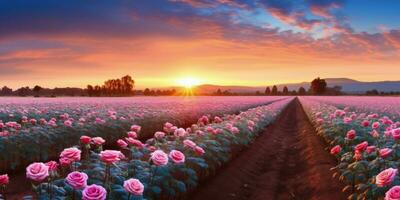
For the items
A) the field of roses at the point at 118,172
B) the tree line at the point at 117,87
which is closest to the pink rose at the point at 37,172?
the field of roses at the point at 118,172

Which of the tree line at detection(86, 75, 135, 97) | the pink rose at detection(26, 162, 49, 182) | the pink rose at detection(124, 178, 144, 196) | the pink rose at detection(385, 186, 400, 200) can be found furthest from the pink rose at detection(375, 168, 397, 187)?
the tree line at detection(86, 75, 135, 97)

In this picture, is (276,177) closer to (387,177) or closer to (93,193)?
(387,177)

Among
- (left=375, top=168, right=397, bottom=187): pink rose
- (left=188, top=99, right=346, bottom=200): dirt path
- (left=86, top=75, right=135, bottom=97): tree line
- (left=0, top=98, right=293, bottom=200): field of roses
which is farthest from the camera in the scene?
(left=86, top=75, right=135, bottom=97): tree line

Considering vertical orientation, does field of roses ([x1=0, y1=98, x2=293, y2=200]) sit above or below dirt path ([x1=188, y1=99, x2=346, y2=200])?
above

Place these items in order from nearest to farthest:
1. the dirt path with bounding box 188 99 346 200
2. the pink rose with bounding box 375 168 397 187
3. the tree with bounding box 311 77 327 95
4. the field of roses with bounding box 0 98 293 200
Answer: the field of roses with bounding box 0 98 293 200 → the pink rose with bounding box 375 168 397 187 → the dirt path with bounding box 188 99 346 200 → the tree with bounding box 311 77 327 95

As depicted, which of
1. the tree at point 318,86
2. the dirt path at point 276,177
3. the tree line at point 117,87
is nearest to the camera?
the dirt path at point 276,177

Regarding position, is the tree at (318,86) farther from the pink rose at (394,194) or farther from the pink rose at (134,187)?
the pink rose at (134,187)

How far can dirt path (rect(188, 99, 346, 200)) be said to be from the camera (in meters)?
8.81

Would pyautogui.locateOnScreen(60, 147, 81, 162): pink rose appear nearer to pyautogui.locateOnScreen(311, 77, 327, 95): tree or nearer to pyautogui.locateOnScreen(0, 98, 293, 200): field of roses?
pyautogui.locateOnScreen(0, 98, 293, 200): field of roses

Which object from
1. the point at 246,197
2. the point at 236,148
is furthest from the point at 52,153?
the point at 246,197

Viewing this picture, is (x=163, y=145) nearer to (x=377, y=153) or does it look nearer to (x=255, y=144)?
(x=377, y=153)

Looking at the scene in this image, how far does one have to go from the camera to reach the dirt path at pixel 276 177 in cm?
881

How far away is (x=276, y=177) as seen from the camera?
10.9 meters

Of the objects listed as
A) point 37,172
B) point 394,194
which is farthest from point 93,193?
point 394,194
